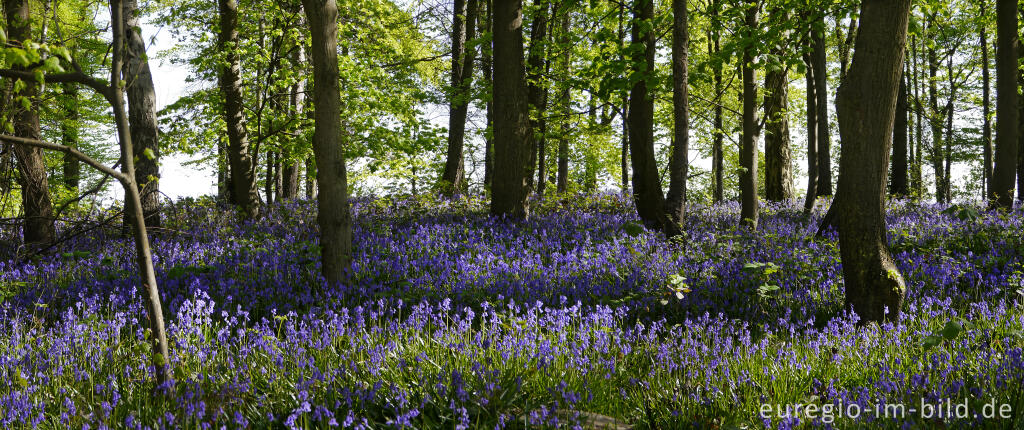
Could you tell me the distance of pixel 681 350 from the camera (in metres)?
4.29

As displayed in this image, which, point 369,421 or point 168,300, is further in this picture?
point 168,300

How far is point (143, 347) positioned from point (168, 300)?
231 centimetres

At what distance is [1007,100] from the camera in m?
11.9

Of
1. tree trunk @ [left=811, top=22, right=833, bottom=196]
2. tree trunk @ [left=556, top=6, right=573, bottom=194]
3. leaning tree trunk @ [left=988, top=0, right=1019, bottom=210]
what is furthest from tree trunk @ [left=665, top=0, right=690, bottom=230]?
leaning tree trunk @ [left=988, top=0, right=1019, bottom=210]

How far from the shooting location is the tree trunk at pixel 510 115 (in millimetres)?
9789

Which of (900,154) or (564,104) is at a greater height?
(564,104)

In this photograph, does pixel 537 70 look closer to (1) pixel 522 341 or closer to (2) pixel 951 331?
(1) pixel 522 341

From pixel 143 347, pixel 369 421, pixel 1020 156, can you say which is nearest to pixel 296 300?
pixel 143 347

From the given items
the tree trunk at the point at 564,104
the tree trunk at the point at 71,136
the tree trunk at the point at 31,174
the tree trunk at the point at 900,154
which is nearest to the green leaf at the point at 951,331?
the tree trunk at the point at 564,104

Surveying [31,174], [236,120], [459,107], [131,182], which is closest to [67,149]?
[131,182]

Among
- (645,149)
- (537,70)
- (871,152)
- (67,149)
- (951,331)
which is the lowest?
(951,331)

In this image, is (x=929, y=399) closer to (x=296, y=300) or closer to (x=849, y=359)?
(x=849, y=359)

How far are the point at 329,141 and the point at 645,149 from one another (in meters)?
5.46

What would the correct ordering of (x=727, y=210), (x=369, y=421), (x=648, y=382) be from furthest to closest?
(x=727, y=210), (x=648, y=382), (x=369, y=421)
